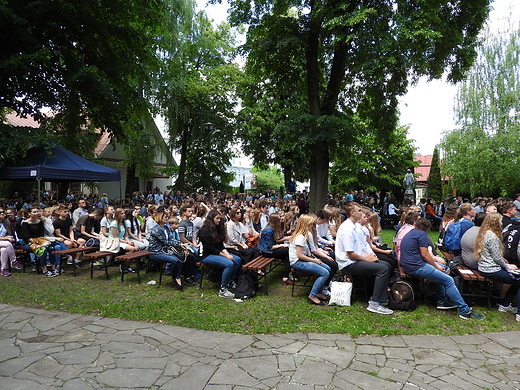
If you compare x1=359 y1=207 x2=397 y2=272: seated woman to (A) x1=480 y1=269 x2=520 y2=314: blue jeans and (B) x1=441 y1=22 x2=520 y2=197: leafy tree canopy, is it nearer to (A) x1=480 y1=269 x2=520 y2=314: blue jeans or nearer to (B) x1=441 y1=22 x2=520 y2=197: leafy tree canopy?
(A) x1=480 y1=269 x2=520 y2=314: blue jeans

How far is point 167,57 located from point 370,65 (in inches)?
738

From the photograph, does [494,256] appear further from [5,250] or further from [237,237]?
[5,250]

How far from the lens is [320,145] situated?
14.0 m

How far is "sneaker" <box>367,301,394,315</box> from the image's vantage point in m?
5.70

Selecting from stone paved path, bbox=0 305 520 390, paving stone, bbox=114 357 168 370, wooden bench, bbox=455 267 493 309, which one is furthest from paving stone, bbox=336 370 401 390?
wooden bench, bbox=455 267 493 309

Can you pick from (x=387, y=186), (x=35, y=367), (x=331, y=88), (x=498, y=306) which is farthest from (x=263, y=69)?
(x=387, y=186)

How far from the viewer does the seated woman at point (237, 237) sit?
767 centimetres

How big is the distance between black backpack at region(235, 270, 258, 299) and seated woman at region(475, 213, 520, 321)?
3739mm

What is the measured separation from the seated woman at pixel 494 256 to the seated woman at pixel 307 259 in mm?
2431

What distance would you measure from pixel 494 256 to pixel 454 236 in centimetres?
175

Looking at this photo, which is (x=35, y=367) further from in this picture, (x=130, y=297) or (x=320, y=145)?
(x=320, y=145)

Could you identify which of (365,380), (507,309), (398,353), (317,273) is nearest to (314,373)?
(365,380)

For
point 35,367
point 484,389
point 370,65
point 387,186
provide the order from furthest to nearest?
1. point 387,186
2. point 370,65
3. point 35,367
4. point 484,389

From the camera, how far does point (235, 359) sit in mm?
4078
